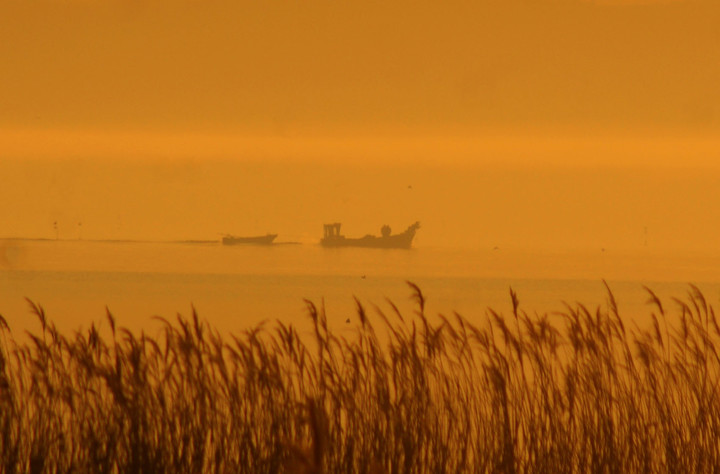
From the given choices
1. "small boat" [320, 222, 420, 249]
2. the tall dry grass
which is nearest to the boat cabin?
"small boat" [320, 222, 420, 249]

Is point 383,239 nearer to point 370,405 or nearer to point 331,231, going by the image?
point 331,231

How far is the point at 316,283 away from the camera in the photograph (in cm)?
8819

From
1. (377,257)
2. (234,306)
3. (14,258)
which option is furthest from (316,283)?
(14,258)

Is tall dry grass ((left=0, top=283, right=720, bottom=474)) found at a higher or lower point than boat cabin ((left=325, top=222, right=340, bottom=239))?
lower

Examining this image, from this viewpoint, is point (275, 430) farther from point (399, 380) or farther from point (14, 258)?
point (14, 258)

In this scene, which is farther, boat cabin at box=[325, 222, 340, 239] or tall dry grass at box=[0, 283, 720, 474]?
boat cabin at box=[325, 222, 340, 239]

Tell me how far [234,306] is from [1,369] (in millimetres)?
42124

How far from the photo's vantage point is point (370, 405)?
662cm

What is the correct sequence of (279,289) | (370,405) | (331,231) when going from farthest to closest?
(331,231), (279,289), (370,405)

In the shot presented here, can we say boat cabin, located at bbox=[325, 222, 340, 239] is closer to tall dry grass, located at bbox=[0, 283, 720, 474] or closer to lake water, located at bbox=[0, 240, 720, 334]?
lake water, located at bbox=[0, 240, 720, 334]

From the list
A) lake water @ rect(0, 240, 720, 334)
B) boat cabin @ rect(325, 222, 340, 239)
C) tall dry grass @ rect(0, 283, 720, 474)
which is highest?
boat cabin @ rect(325, 222, 340, 239)

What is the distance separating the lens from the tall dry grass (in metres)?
6.34

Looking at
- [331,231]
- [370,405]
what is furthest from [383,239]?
[370,405]

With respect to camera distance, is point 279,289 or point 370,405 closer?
point 370,405
